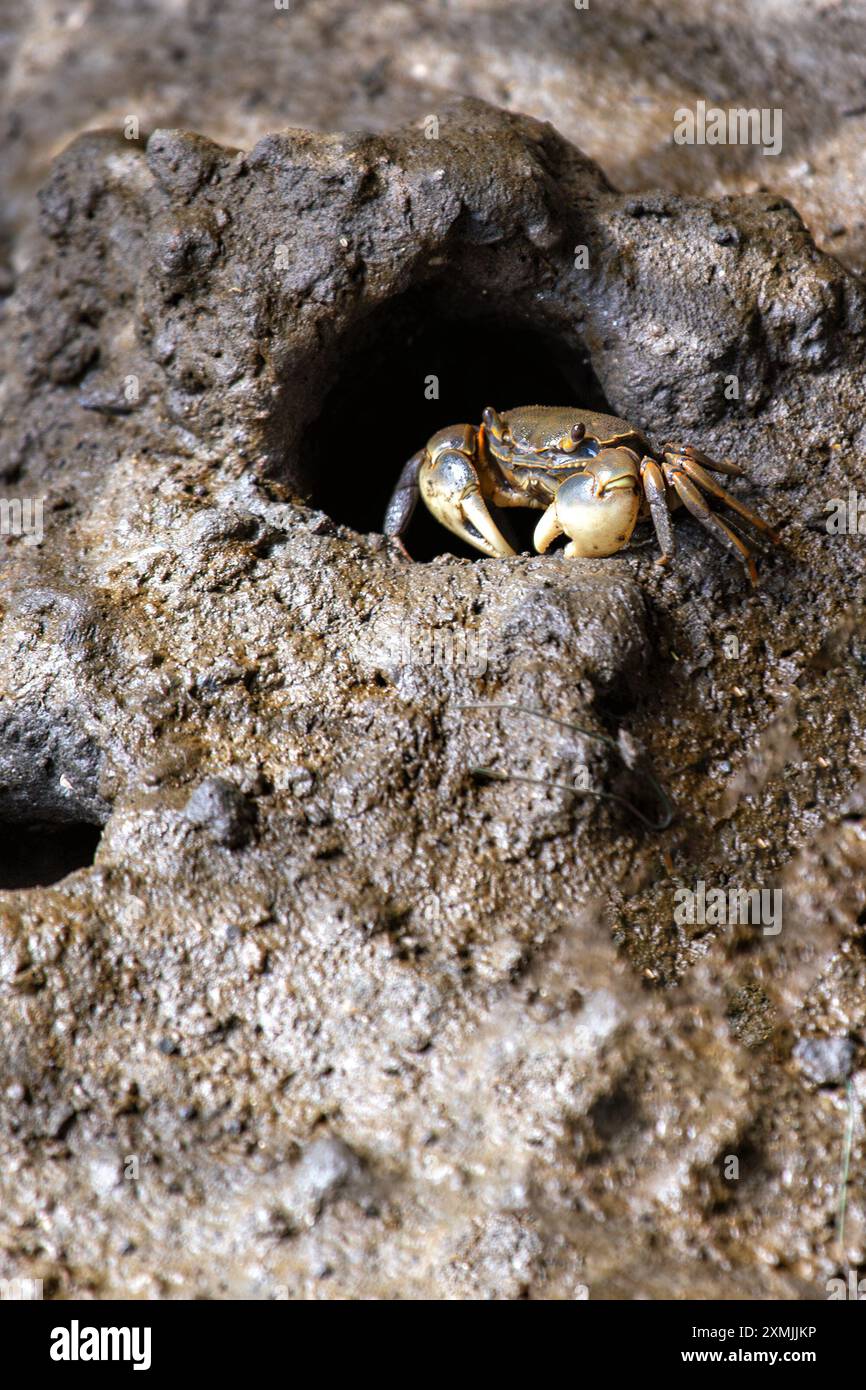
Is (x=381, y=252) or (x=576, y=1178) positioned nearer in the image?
(x=576, y=1178)

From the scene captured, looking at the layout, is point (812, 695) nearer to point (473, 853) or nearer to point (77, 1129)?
point (473, 853)

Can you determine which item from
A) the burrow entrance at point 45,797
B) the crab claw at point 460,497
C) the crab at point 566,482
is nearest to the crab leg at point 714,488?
the crab at point 566,482

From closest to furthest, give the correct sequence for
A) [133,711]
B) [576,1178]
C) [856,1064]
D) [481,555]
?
1. [576,1178]
2. [856,1064]
3. [133,711]
4. [481,555]

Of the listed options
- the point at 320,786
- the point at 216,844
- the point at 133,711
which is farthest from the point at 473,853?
the point at 133,711

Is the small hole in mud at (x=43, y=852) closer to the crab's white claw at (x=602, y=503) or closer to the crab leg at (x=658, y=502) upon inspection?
the crab's white claw at (x=602, y=503)

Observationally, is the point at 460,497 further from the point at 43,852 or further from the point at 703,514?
the point at 43,852

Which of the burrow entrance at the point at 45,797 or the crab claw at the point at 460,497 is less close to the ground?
the crab claw at the point at 460,497

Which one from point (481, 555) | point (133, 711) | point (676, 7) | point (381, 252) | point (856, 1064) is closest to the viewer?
point (856, 1064)

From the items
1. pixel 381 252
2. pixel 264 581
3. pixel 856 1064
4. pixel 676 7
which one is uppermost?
pixel 676 7
